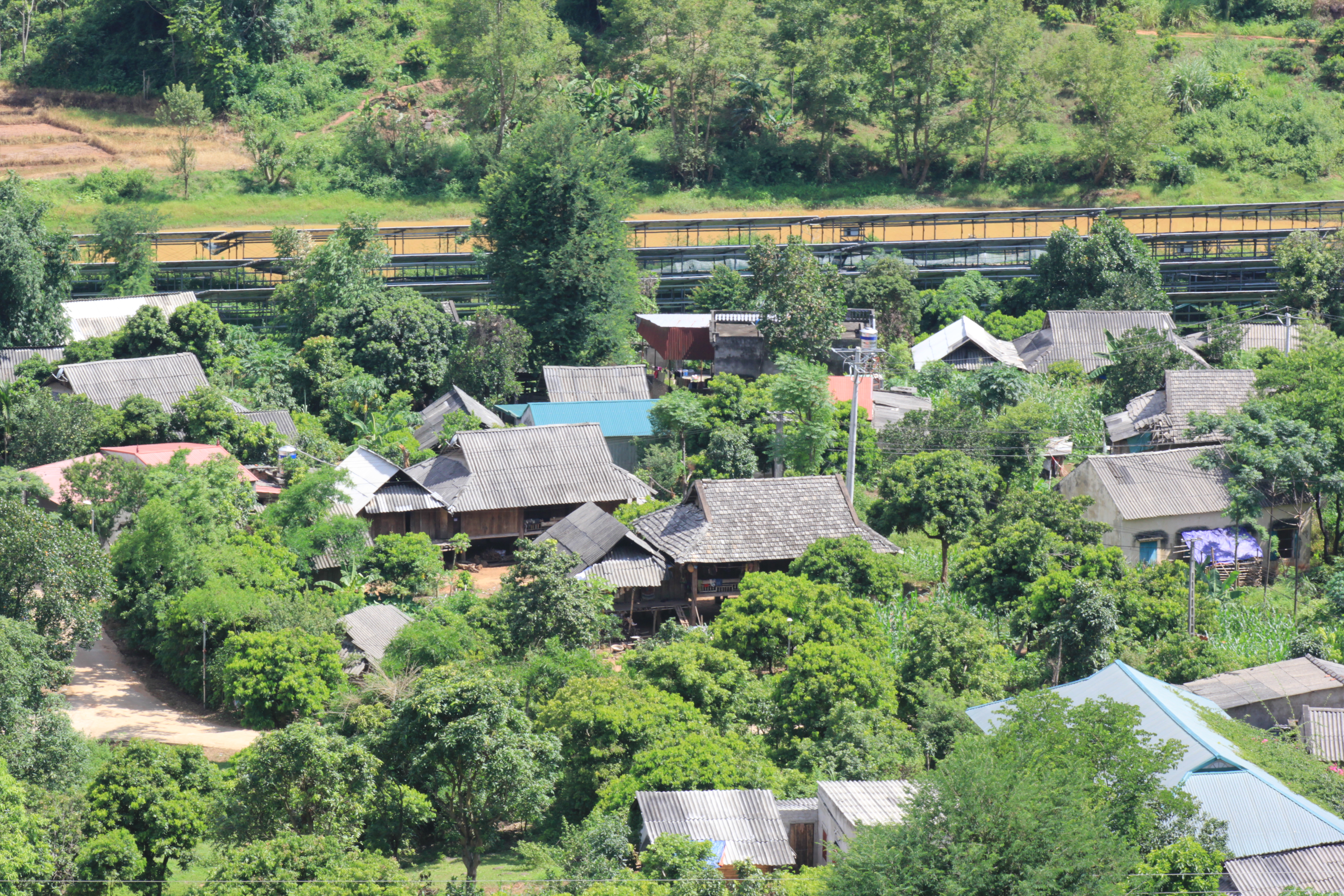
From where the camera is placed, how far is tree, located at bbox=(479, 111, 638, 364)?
51.5m

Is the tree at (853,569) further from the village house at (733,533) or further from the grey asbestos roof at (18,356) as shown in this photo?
the grey asbestos roof at (18,356)

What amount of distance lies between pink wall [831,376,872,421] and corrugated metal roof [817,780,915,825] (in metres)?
21.4

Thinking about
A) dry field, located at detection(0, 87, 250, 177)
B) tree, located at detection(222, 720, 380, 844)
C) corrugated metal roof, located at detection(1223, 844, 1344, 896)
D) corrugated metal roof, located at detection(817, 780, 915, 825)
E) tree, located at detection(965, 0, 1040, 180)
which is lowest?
corrugated metal roof, located at detection(1223, 844, 1344, 896)

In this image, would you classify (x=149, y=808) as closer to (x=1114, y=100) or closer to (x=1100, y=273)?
(x=1100, y=273)

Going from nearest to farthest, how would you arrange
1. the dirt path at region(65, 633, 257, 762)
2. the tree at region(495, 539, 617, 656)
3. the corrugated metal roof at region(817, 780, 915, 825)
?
1. the corrugated metal roof at region(817, 780, 915, 825)
2. the dirt path at region(65, 633, 257, 762)
3. the tree at region(495, 539, 617, 656)

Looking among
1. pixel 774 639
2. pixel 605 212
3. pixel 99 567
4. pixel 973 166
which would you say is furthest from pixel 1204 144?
pixel 99 567

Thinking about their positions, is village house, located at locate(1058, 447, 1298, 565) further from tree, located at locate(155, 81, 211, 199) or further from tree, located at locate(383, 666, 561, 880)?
tree, located at locate(155, 81, 211, 199)

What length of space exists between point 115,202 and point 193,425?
1018 inches

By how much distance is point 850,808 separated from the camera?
82.0 ft

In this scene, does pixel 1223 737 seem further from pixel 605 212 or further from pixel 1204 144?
pixel 1204 144

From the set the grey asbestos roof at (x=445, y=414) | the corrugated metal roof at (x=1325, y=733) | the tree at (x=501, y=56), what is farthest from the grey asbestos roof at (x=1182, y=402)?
the tree at (x=501, y=56)

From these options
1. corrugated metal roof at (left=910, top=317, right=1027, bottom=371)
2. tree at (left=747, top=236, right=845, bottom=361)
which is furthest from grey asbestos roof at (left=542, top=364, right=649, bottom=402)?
corrugated metal roof at (left=910, top=317, right=1027, bottom=371)

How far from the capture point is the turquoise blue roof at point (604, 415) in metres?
46.1

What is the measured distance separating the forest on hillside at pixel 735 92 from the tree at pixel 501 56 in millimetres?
115
